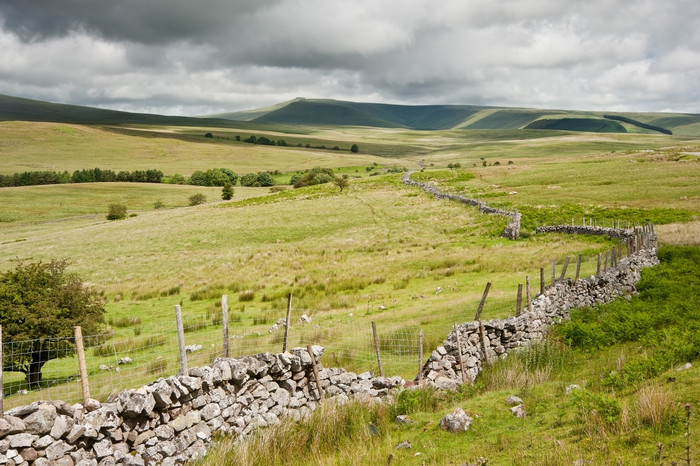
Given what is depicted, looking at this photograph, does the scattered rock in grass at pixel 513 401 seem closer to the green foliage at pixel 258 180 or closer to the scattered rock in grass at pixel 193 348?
the scattered rock in grass at pixel 193 348

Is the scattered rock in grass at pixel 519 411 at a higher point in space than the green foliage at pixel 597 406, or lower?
lower

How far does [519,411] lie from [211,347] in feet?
A: 37.2

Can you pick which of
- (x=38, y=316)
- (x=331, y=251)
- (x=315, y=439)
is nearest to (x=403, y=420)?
(x=315, y=439)

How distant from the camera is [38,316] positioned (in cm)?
1548

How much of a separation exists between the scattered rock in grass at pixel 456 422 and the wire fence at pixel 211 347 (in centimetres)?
329

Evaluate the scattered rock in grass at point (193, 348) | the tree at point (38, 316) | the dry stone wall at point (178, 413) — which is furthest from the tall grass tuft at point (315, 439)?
the tree at point (38, 316)

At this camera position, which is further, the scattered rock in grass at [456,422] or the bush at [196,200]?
the bush at [196,200]

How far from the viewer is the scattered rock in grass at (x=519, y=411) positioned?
9.21 meters

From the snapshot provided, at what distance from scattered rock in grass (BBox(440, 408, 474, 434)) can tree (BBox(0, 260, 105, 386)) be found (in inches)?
463

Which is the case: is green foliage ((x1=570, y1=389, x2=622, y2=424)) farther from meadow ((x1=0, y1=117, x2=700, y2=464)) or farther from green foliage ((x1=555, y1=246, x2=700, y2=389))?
green foliage ((x1=555, y1=246, x2=700, y2=389))

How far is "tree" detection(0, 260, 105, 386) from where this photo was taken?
1455 centimetres

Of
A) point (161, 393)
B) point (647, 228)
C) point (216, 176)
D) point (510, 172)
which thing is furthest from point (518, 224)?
point (216, 176)

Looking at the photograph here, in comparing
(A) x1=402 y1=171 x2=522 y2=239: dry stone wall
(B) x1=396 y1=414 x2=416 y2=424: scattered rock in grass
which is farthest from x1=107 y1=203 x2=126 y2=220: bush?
(B) x1=396 y1=414 x2=416 y2=424: scattered rock in grass

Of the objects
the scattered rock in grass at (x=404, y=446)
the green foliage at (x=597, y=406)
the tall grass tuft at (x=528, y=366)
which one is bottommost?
the tall grass tuft at (x=528, y=366)
